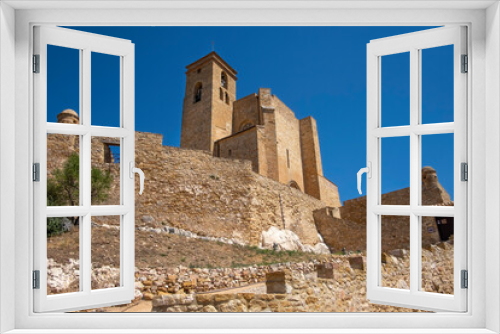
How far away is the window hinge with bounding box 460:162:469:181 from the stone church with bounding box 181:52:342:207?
11365mm

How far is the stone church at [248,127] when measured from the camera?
13508 mm

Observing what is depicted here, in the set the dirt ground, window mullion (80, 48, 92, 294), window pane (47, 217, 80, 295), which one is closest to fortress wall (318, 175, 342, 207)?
the dirt ground

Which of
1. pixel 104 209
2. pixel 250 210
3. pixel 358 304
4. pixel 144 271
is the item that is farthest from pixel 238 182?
Result: pixel 104 209

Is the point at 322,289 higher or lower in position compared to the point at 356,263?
lower

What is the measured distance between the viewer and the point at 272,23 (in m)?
1.52

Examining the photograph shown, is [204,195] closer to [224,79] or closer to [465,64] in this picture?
[465,64]

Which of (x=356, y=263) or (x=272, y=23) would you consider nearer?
(x=272, y=23)

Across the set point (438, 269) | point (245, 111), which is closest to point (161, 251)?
point (438, 269)

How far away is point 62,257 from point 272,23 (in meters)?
4.41

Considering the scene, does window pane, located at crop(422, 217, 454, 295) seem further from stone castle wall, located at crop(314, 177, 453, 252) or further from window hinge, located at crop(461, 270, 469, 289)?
stone castle wall, located at crop(314, 177, 453, 252)

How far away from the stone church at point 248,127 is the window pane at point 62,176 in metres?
7.49

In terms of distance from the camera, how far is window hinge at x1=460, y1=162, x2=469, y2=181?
1446mm

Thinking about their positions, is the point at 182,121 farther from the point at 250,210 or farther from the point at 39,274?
the point at 39,274

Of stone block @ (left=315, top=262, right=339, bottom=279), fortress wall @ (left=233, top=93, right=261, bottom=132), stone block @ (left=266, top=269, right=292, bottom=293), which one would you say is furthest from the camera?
fortress wall @ (left=233, top=93, right=261, bottom=132)
